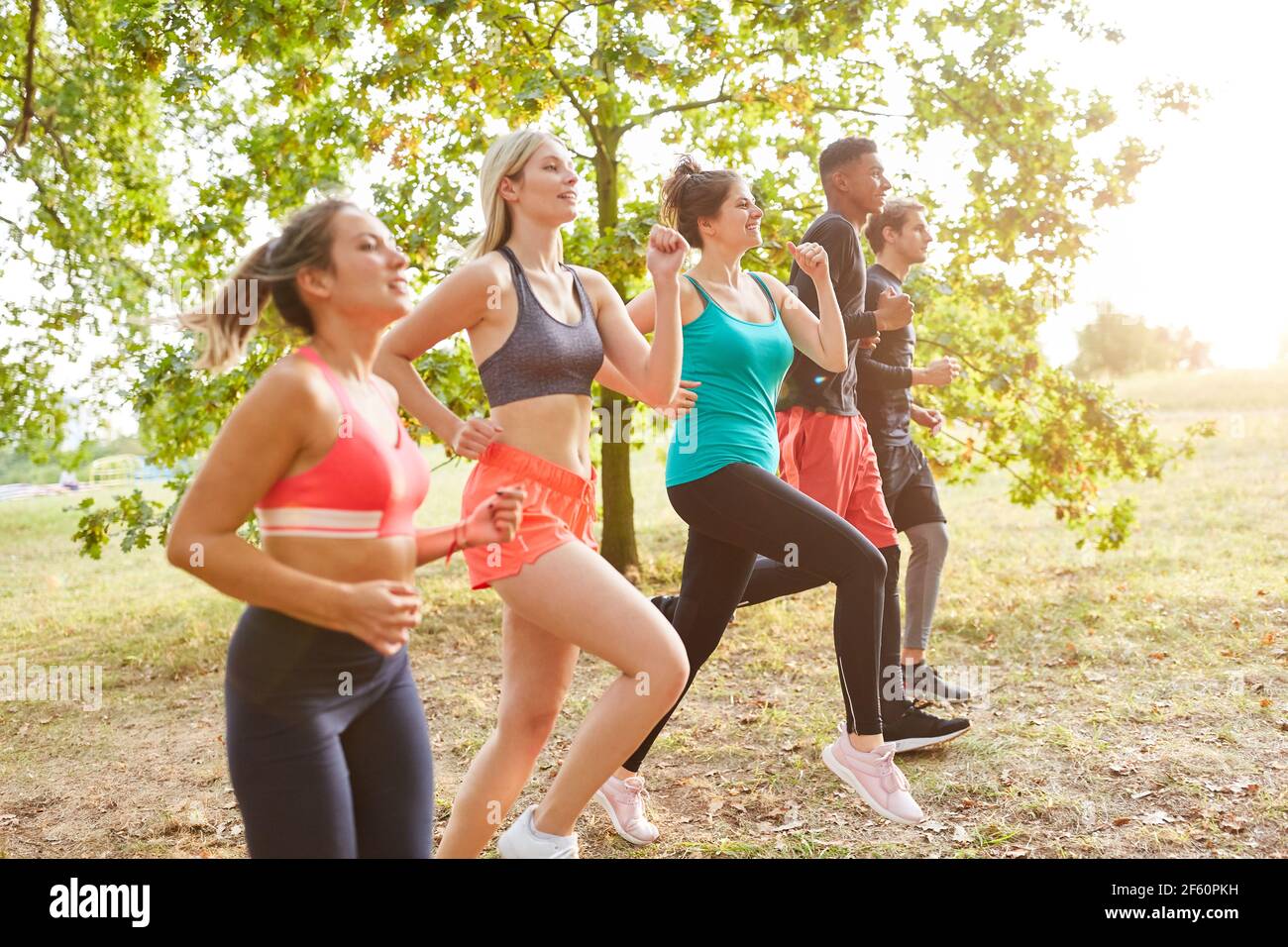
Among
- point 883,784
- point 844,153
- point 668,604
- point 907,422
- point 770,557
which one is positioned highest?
point 844,153

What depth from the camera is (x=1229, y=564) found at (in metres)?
9.58

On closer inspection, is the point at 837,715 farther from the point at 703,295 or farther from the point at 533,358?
the point at 533,358

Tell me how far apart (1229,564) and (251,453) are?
957cm

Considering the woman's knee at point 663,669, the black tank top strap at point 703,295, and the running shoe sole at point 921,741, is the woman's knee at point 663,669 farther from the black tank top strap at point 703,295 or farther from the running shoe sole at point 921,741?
the running shoe sole at point 921,741

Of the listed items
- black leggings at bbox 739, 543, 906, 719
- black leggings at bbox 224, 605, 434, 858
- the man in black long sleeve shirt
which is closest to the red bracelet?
black leggings at bbox 224, 605, 434, 858

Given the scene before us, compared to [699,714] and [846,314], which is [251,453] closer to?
[846,314]

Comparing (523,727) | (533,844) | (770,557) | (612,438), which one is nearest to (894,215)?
(770,557)

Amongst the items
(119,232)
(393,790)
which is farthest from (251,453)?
(119,232)

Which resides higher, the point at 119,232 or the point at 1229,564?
the point at 119,232

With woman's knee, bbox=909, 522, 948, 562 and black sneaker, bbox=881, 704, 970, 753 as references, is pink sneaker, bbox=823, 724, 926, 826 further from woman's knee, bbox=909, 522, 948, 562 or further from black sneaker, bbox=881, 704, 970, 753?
woman's knee, bbox=909, 522, 948, 562

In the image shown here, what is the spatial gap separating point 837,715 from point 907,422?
159 cm

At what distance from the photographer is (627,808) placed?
4.09 metres

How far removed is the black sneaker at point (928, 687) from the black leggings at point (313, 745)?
4.05 m

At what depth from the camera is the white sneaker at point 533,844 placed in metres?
2.99
